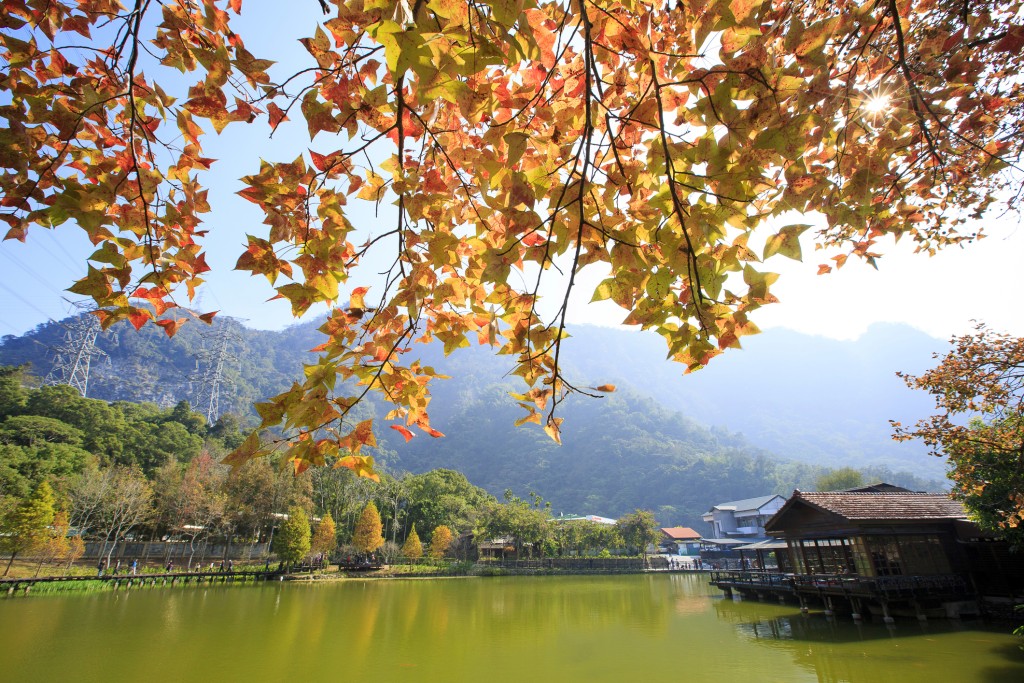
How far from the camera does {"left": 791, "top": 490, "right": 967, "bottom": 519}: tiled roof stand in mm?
11273

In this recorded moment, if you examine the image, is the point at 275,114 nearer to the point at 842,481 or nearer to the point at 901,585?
the point at 901,585

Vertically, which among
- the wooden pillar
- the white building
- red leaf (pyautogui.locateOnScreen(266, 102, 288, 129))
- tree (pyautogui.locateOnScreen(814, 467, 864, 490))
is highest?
tree (pyautogui.locateOnScreen(814, 467, 864, 490))

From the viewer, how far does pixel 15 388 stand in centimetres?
3058

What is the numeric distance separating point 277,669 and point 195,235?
762 centimetres

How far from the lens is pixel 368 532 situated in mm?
26750

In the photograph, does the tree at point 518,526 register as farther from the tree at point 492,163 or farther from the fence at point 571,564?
the tree at point 492,163

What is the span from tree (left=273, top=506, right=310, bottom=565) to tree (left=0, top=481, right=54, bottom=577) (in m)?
8.29

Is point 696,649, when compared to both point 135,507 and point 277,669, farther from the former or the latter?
point 135,507

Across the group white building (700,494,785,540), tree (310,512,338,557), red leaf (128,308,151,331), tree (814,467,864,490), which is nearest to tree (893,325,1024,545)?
red leaf (128,308,151,331)

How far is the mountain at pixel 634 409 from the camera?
238 ft

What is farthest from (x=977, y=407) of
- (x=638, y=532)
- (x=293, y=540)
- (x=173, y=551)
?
(x=173, y=551)

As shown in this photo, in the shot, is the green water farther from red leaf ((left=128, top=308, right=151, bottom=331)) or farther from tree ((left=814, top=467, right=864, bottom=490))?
tree ((left=814, top=467, right=864, bottom=490))

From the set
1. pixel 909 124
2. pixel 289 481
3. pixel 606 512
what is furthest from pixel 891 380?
pixel 909 124

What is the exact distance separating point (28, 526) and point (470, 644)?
16.5 metres
